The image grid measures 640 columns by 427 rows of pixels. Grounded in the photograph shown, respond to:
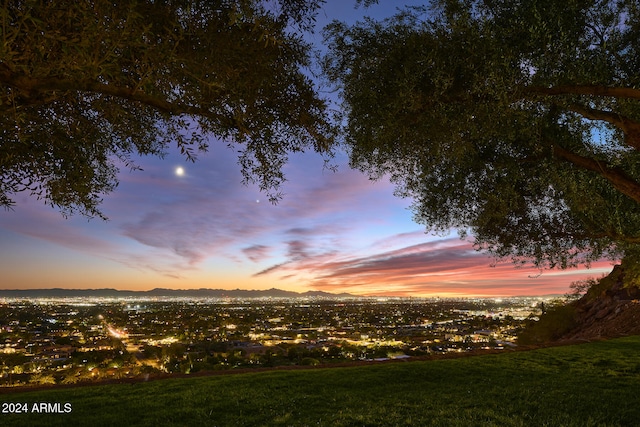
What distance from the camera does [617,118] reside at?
29.9 feet

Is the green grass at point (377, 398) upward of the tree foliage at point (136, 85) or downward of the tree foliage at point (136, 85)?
downward

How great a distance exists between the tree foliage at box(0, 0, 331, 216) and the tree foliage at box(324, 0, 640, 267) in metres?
1.90

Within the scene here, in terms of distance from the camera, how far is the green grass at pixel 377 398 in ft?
26.0

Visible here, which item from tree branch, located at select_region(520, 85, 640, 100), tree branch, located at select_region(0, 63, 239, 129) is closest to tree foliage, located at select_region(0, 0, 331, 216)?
tree branch, located at select_region(0, 63, 239, 129)

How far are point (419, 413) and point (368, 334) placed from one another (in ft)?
359

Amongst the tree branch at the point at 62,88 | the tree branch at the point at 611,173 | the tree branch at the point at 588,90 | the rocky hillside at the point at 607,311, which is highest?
the tree branch at the point at 588,90

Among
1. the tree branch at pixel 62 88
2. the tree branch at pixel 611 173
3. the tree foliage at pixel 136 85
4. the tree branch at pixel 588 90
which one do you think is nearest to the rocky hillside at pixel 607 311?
the tree branch at pixel 611 173

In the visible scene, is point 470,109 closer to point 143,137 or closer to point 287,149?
point 287,149

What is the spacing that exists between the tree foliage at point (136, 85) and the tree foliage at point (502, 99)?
1.90 m

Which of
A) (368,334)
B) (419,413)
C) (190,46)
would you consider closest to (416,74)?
(190,46)

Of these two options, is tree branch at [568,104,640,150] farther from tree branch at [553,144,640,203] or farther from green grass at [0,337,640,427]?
green grass at [0,337,640,427]

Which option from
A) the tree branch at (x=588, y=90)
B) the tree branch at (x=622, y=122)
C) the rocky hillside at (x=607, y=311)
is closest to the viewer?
the tree branch at (x=588, y=90)

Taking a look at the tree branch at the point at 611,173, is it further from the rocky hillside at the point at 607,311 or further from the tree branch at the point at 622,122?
the rocky hillside at the point at 607,311

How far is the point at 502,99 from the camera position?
8984 millimetres
